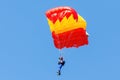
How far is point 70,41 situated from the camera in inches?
2499

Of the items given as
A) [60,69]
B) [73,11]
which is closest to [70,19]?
[73,11]

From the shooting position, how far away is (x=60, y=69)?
2500 inches

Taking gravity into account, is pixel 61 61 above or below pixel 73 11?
below

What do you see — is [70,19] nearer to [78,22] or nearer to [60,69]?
[78,22]

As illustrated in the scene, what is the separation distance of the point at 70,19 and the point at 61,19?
0.83 meters

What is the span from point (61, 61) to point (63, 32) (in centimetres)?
268

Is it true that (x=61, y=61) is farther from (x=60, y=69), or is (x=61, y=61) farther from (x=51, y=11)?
(x=51, y=11)

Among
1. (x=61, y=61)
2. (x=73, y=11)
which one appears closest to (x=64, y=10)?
(x=73, y=11)

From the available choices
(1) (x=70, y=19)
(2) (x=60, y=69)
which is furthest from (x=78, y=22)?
(2) (x=60, y=69)

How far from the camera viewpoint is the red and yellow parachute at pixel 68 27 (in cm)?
6350

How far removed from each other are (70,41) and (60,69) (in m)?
2.74

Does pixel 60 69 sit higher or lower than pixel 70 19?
lower

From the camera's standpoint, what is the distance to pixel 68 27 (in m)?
63.5

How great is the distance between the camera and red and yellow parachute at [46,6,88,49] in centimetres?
6350
